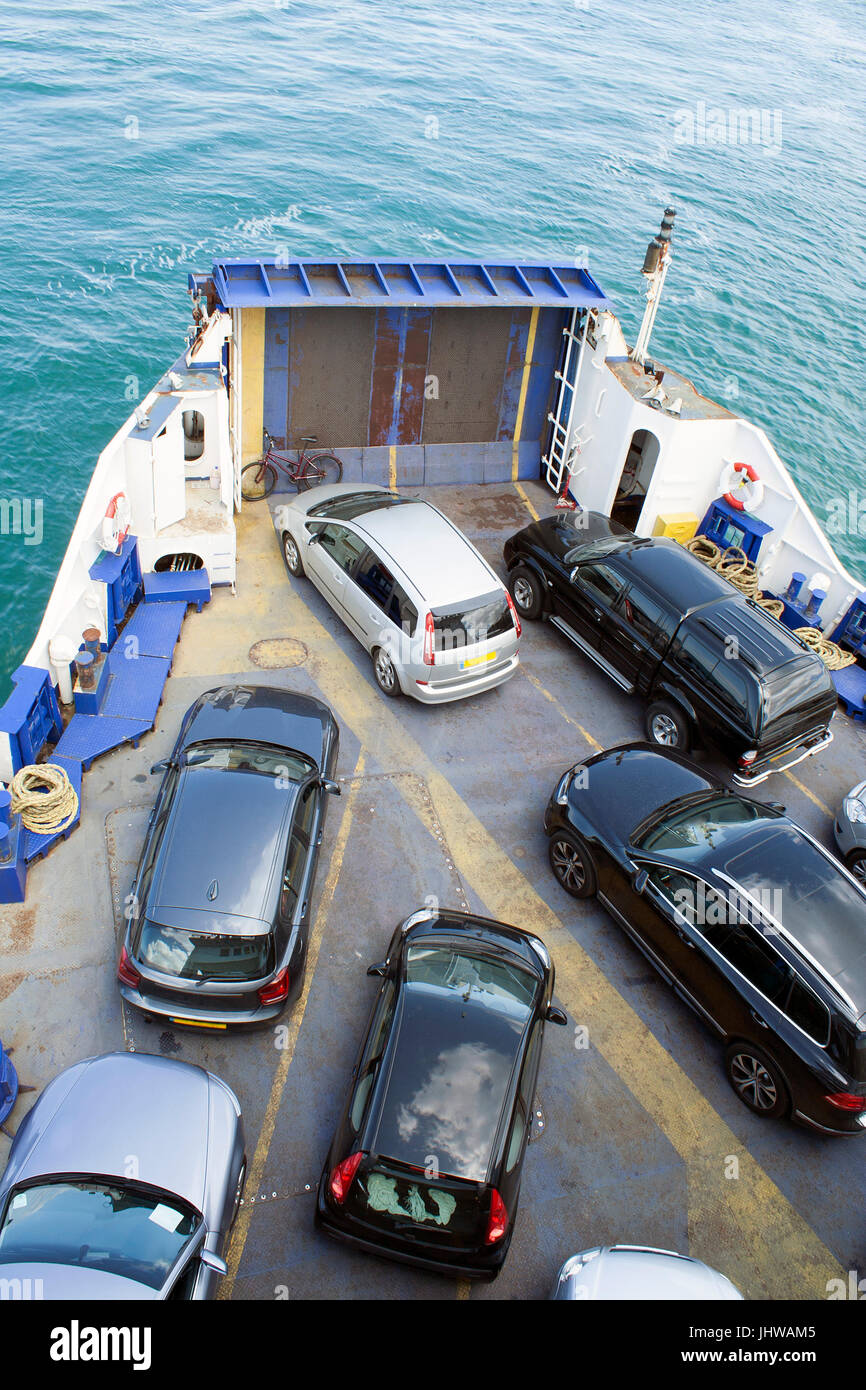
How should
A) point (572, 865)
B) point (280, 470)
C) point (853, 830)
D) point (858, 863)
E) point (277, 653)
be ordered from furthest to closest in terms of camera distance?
point (280, 470) → point (277, 653) → point (853, 830) → point (858, 863) → point (572, 865)

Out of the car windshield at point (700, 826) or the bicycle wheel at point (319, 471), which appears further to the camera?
the bicycle wheel at point (319, 471)

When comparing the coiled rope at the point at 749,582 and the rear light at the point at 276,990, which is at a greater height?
the coiled rope at the point at 749,582

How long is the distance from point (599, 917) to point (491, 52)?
46342 mm

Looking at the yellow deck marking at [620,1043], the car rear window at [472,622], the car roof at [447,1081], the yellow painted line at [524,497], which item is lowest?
→ the yellow deck marking at [620,1043]

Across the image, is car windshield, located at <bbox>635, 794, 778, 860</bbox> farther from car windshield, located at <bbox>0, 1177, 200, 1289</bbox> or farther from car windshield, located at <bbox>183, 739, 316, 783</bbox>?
car windshield, located at <bbox>0, 1177, 200, 1289</bbox>

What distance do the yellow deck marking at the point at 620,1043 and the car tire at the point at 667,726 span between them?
1.75m

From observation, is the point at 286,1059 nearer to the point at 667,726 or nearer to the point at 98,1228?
the point at 98,1228

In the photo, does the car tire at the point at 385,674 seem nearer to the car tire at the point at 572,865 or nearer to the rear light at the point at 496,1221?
the car tire at the point at 572,865

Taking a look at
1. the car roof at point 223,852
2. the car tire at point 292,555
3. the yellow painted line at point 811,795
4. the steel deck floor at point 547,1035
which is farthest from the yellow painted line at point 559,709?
the car roof at point 223,852

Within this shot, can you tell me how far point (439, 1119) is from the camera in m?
5.83

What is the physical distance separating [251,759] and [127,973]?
6.55ft

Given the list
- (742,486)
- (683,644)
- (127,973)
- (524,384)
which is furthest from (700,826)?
(524,384)

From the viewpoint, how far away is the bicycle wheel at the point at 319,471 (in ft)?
41.9
